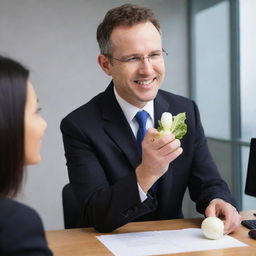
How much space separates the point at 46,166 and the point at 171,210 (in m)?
2.70

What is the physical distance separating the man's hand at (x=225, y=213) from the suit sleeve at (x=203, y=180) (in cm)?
8

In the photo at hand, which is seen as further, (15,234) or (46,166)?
(46,166)

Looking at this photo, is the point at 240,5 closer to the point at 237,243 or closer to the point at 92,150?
the point at 92,150

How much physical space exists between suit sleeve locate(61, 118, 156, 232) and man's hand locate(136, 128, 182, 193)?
74 mm

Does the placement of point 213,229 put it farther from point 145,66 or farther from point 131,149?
point 145,66

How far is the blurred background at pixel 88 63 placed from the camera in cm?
430

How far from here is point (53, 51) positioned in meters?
4.59

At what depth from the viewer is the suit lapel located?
6.72 feet

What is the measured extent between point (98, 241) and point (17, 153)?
0.77m

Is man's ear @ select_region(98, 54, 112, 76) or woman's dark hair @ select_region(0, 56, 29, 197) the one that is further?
man's ear @ select_region(98, 54, 112, 76)

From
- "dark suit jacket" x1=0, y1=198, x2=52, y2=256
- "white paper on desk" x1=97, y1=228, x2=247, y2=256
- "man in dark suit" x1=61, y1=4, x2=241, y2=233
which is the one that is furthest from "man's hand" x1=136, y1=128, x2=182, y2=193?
"dark suit jacket" x1=0, y1=198, x2=52, y2=256

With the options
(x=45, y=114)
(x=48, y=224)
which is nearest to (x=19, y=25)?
(x=45, y=114)

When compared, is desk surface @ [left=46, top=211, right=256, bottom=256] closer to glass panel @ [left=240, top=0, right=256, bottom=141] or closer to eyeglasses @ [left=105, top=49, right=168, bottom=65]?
eyeglasses @ [left=105, top=49, right=168, bottom=65]

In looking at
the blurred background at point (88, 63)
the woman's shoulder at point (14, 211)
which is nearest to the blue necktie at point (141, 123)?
the woman's shoulder at point (14, 211)
